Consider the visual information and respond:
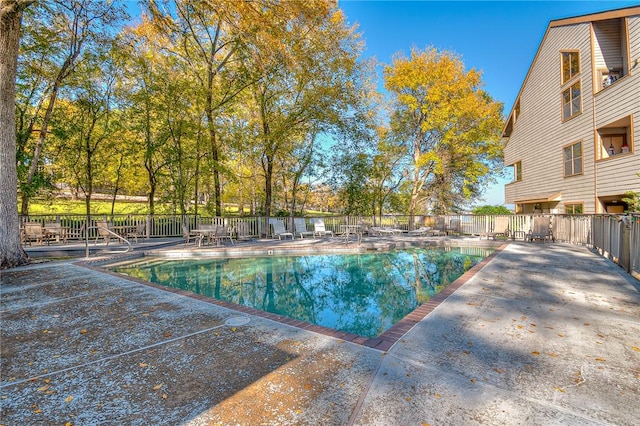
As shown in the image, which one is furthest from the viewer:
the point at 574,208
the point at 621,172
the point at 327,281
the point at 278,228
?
the point at 278,228

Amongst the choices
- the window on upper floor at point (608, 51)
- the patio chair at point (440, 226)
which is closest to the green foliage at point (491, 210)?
the patio chair at point (440, 226)

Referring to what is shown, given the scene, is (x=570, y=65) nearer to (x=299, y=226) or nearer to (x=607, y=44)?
(x=607, y=44)

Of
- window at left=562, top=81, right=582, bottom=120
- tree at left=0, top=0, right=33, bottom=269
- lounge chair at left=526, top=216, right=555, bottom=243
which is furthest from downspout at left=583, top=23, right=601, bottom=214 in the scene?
tree at left=0, top=0, right=33, bottom=269

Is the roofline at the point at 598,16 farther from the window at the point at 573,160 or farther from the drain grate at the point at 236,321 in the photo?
the drain grate at the point at 236,321

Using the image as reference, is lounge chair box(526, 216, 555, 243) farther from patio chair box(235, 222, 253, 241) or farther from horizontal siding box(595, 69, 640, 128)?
patio chair box(235, 222, 253, 241)

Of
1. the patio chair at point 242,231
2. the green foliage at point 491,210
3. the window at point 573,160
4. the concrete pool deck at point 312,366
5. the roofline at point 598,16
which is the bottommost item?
the concrete pool deck at point 312,366

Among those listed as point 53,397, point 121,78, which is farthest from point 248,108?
point 53,397

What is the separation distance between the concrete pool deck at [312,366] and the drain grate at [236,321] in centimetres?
4

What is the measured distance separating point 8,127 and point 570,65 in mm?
19003

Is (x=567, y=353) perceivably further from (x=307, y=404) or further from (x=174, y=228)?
(x=174, y=228)

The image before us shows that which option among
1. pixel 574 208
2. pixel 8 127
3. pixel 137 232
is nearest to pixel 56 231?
pixel 137 232

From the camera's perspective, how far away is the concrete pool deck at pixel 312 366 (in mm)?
1734

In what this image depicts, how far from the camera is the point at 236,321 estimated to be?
326 centimetres

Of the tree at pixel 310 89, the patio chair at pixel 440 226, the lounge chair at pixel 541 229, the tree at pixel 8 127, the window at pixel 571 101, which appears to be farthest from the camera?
the patio chair at pixel 440 226
